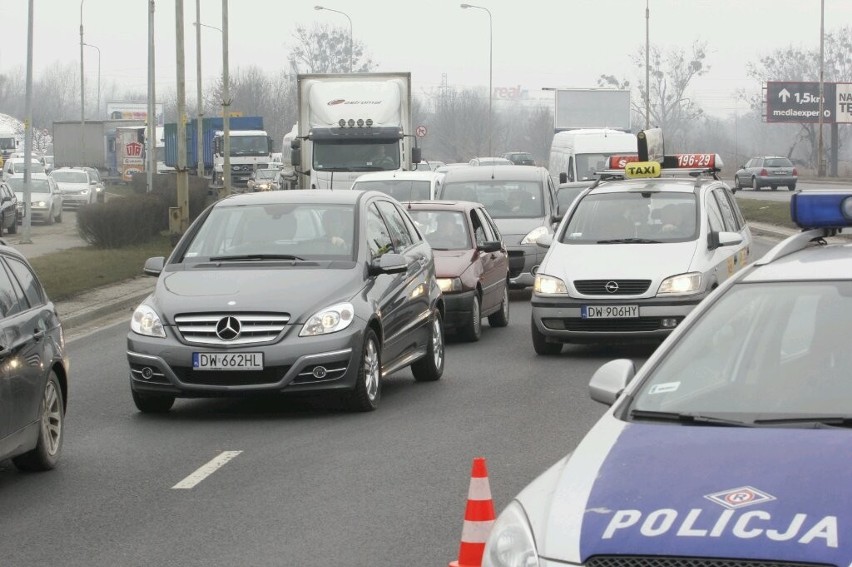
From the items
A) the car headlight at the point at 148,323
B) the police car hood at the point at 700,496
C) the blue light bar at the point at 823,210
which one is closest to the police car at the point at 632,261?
the car headlight at the point at 148,323

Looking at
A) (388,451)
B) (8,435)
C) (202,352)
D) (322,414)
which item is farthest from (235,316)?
(8,435)

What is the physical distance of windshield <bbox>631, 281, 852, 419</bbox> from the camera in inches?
204

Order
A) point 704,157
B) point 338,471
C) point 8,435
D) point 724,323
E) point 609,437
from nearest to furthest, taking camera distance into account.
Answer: point 609,437 < point 724,323 < point 8,435 < point 338,471 < point 704,157

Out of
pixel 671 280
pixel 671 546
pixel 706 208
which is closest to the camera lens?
pixel 671 546

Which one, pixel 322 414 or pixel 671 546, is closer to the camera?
pixel 671 546

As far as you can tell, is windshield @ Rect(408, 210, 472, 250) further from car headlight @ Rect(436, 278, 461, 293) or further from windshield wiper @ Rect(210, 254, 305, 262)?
windshield wiper @ Rect(210, 254, 305, 262)

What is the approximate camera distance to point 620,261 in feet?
49.4

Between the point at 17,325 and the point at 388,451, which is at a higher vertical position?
the point at 17,325

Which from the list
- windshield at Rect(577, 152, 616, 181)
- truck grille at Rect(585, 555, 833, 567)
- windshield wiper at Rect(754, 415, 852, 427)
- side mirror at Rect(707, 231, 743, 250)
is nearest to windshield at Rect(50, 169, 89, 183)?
windshield at Rect(577, 152, 616, 181)

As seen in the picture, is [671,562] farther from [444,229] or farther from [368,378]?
[444,229]

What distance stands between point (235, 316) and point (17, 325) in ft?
7.36

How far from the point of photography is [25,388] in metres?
8.81

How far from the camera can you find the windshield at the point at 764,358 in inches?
204

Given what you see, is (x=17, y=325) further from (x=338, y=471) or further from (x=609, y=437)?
(x=609, y=437)
